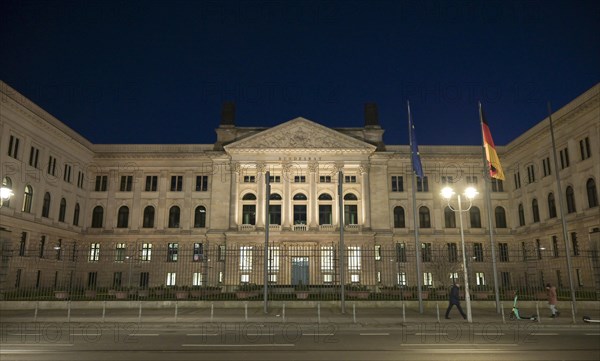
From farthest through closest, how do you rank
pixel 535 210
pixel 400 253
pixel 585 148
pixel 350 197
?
1. pixel 350 197
2. pixel 535 210
3. pixel 400 253
4. pixel 585 148

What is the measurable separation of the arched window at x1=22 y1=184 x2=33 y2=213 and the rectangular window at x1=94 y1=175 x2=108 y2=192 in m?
13.5

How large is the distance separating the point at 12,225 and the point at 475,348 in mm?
43583

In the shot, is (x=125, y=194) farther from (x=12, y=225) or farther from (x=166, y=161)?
(x=12, y=225)

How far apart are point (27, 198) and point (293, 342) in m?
41.1

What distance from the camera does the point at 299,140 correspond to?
5572 centimetres

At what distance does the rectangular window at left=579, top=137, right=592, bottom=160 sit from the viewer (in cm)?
4122

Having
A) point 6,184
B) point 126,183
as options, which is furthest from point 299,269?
point 6,184

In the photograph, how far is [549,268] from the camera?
47.2 m

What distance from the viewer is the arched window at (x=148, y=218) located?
59.1 meters

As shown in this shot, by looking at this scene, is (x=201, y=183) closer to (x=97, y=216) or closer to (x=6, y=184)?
(x=97, y=216)

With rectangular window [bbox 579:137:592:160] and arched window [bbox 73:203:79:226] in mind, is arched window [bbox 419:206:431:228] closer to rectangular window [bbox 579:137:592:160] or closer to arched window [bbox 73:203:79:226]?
rectangular window [bbox 579:137:592:160]

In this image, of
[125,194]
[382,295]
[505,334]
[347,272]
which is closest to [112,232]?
[125,194]

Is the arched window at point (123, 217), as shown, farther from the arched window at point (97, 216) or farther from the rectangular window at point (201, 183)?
the rectangular window at point (201, 183)

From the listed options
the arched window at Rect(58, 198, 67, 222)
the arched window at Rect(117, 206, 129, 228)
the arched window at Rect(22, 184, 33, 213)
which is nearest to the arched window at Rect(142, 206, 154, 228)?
the arched window at Rect(117, 206, 129, 228)
